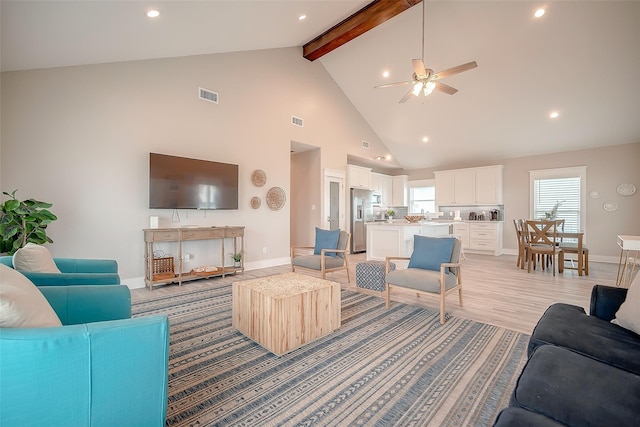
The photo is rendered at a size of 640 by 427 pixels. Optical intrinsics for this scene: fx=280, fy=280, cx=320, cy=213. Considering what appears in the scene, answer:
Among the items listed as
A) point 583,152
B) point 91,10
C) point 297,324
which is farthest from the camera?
point 583,152

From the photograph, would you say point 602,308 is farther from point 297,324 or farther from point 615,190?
point 615,190

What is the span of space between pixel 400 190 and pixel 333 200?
324 centimetres

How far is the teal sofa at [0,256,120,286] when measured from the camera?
198 cm

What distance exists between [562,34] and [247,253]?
669 cm

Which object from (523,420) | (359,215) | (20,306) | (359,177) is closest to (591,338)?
(523,420)

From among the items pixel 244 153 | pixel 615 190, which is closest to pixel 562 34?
pixel 615 190

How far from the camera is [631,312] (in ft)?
5.18

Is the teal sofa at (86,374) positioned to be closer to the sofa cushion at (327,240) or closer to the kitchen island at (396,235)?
the sofa cushion at (327,240)

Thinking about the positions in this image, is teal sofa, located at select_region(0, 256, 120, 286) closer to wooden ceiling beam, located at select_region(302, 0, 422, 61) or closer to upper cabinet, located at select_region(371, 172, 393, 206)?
wooden ceiling beam, located at select_region(302, 0, 422, 61)

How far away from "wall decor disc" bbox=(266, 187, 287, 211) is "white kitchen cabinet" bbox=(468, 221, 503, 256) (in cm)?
541

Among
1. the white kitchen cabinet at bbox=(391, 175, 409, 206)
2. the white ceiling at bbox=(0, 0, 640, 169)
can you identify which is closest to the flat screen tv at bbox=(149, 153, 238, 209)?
the white ceiling at bbox=(0, 0, 640, 169)

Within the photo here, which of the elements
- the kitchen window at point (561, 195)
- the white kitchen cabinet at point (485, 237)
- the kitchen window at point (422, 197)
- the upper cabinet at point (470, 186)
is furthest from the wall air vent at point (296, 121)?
the kitchen window at point (561, 195)

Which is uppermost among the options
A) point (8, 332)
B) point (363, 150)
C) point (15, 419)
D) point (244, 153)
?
point (363, 150)

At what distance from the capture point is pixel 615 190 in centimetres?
634
